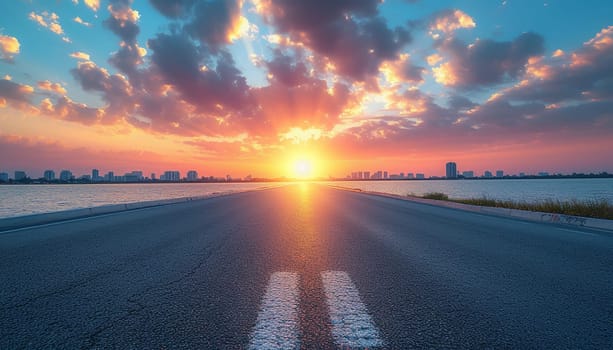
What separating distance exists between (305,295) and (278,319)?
0.68 meters

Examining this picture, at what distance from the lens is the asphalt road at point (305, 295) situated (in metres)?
2.38

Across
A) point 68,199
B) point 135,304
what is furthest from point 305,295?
point 68,199

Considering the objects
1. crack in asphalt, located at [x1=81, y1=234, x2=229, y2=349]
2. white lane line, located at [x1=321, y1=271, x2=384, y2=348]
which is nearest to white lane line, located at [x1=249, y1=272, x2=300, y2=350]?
white lane line, located at [x1=321, y1=271, x2=384, y2=348]

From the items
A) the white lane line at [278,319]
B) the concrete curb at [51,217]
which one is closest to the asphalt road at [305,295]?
the white lane line at [278,319]

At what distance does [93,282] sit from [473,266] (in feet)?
A: 16.9

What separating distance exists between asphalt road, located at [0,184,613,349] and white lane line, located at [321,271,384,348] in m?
0.02

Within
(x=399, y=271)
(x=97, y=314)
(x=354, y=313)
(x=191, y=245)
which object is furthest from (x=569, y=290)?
(x=191, y=245)

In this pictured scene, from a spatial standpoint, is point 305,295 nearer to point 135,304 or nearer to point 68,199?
point 135,304

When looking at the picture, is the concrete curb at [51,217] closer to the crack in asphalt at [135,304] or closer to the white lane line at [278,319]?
the crack in asphalt at [135,304]

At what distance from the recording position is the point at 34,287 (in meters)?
3.74

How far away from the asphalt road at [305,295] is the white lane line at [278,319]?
0.01 metres

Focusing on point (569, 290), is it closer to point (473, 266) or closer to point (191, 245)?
point (473, 266)

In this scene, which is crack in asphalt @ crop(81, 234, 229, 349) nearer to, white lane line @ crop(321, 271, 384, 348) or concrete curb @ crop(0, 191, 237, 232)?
white lane line @ crop(321, 271, 384, 348)

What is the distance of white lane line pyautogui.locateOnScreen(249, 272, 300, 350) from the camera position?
2.25 m
